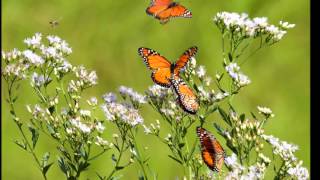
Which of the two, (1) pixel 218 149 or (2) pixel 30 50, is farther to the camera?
(2) pixel 30 50

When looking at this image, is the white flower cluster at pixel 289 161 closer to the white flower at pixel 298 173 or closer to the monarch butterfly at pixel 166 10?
the white flower at pixel 298 173

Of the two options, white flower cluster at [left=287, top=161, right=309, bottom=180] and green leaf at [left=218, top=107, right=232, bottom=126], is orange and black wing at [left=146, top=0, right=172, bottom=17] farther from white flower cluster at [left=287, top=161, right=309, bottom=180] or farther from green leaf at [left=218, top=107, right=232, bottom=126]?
white flower cluster at [left=287, top=161, right=309, bottom=180]

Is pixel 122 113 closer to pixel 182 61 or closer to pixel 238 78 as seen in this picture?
pixel 182 61

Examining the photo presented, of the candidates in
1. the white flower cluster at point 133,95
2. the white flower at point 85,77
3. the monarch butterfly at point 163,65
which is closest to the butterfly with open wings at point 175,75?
the monarch butterfly at point 163,65

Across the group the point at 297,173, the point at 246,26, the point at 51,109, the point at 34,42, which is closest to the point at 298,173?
the point at 297,173

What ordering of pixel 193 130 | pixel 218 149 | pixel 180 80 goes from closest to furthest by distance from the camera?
pixel 218 149
pixel 180 80
pixel 193 130
